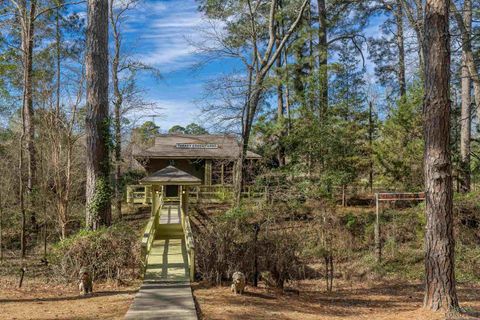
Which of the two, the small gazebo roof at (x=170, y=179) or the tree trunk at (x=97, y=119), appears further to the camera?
the small gazebo roof at (x=170, y=179)

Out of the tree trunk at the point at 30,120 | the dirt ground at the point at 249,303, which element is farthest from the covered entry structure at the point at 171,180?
the dirt ground at the point at 249,303

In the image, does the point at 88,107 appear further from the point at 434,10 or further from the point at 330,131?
the point at 330,131

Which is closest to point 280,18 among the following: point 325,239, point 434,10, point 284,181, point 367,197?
point 284,181

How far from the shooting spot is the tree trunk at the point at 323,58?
18641 mm

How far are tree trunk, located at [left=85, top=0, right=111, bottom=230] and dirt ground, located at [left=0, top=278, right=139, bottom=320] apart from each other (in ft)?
7.07

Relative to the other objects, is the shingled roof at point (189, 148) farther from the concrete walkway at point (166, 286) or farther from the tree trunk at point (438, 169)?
the tree trunk at point (438, 169)

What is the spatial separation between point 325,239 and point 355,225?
2.78 metres

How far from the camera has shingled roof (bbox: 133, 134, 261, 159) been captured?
2478 centimetres

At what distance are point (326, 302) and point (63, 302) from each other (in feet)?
19.4

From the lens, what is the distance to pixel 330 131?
1817 centimetres

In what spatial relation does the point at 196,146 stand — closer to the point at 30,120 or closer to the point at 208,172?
the point at 208,172

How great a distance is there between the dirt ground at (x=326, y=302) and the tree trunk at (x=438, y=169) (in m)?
0.56

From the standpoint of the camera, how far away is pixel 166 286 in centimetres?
887

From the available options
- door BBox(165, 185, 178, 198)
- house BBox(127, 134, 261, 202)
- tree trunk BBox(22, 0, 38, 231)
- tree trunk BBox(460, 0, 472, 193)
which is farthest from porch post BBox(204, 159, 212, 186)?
tree trunk BBox(460, 0, 472, 193)
